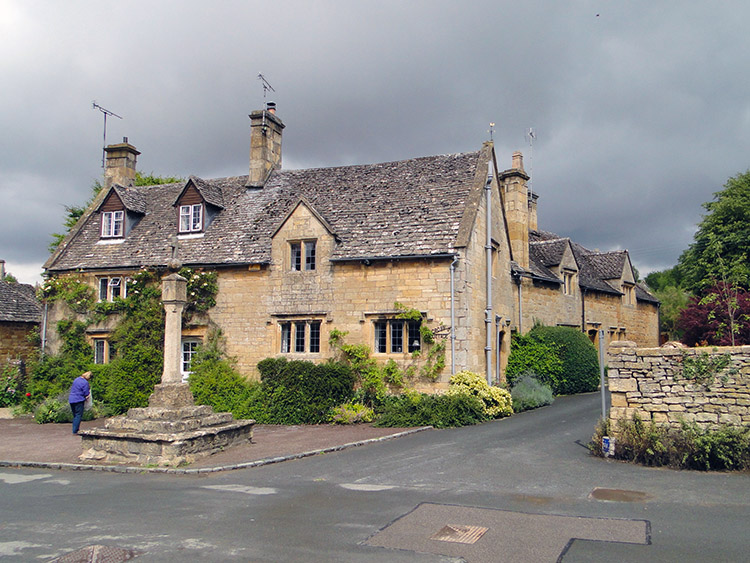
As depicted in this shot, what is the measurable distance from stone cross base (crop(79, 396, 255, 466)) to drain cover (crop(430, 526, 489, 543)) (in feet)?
23.0

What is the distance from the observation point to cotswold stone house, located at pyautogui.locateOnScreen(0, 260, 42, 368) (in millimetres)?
27469

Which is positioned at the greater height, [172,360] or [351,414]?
[172,360]

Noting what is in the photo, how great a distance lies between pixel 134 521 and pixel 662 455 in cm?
A: 926

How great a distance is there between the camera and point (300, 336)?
21594 millimetres

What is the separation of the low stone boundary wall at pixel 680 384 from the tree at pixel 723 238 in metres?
21.6

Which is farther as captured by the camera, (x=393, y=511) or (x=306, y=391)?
(x=306, y=391)

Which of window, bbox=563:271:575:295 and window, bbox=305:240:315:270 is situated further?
window, bbox=563:271:575:295

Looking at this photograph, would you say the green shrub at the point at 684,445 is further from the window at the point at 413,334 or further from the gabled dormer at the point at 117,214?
the gabled dormer at the point at 117,214

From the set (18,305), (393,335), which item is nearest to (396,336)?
(393,335)

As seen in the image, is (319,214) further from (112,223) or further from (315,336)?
(112,223)

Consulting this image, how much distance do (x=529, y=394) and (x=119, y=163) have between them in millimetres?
20748

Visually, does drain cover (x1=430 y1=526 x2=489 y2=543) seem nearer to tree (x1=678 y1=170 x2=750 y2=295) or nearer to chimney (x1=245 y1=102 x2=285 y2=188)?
chimney (x1=245 y1=102 x2=285 y2=188)

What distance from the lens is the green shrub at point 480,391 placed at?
18.5m

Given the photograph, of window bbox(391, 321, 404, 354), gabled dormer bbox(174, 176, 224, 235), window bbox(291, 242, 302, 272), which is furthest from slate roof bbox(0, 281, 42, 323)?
window bbox(391, 321, 404, 354)
